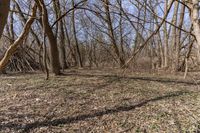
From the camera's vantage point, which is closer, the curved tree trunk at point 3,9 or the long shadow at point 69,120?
the curved tree trunk at point 3,9

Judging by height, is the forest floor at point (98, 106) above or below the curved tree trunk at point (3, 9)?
below

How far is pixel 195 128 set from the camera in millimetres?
3268

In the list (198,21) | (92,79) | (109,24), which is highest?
(109,24)

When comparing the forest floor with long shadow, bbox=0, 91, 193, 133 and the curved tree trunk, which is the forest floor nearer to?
long shadow, bbox=0, 91, 193, 133

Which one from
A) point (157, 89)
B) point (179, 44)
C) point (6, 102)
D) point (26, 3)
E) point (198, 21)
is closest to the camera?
point (198, 21)

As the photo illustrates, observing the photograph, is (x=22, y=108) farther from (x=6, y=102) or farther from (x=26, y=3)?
(x=26, y=3)

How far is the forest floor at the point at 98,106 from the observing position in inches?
129

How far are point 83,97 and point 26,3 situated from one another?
4112 mm

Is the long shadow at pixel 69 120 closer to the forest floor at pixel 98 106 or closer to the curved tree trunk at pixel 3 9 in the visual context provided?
the forest floor at pixel 98 106

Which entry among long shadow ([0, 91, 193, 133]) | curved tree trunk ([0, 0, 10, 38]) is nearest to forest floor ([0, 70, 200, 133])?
long shadow ([0, 91, 193, 133])

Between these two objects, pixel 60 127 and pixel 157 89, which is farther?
pixel 157 89

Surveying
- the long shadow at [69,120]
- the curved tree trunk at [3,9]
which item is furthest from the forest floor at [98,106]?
the curved tree trunk at [3,9]

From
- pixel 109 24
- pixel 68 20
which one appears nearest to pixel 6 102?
pixel 109 24

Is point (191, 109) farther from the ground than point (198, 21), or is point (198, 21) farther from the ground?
point (198, 21)
